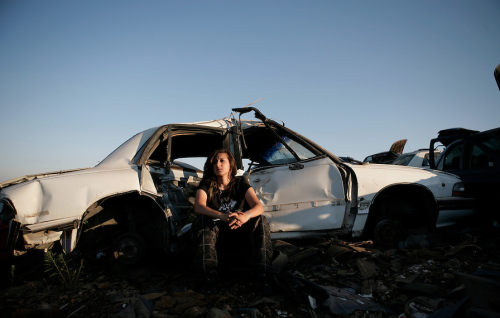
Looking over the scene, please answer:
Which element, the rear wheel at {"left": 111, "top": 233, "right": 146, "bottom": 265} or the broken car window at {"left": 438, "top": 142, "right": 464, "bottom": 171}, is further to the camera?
the broken car window at {"left": 438, "top": 142, "right": 464, "bottom": 171}

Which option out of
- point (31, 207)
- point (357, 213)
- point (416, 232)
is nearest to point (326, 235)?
point (357, 213)

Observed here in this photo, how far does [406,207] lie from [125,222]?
3716mm

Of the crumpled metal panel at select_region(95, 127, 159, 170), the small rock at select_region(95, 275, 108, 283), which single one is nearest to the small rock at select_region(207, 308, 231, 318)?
the small rock at select_region(95, 275, 108, 283)

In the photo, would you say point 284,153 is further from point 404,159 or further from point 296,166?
point 404,159

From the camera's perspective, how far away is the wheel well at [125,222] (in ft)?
9.57

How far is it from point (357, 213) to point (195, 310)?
2240 millimetres

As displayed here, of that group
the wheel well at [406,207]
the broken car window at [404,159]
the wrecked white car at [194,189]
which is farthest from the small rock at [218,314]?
the broken car window at [404,159]

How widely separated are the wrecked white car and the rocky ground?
0.28 m

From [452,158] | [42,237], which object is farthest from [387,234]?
[42,237]

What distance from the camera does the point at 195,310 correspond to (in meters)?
1.87

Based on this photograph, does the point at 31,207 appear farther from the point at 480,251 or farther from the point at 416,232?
the point at 480,251

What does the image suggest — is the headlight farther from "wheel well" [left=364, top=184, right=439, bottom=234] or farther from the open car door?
the open car door

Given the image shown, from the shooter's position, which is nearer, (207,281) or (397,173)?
(207,281)

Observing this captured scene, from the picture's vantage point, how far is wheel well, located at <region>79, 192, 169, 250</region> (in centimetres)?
292
